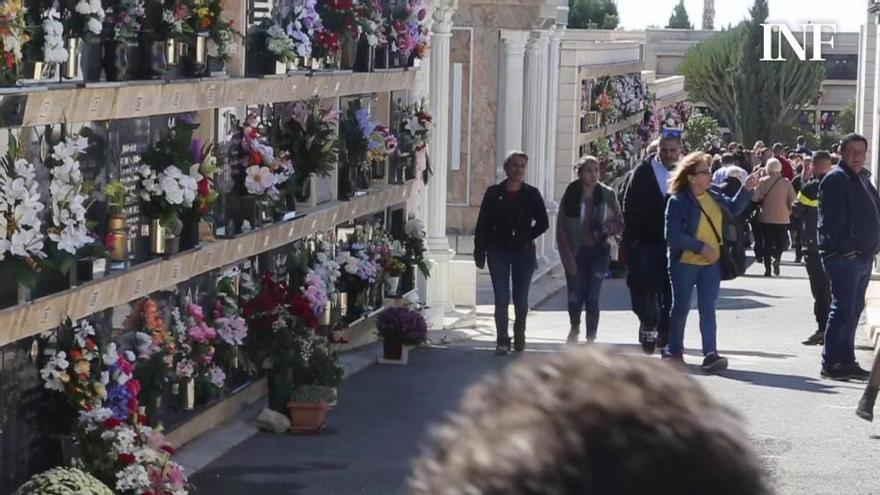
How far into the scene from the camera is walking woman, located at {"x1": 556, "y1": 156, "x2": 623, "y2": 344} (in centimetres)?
1566

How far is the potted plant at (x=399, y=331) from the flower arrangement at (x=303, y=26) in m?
2.34

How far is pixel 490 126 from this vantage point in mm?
23797

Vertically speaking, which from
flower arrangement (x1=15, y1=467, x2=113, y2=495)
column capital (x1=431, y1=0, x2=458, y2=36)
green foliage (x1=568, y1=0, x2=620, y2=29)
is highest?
green foliage (x1=568, y1=0, x2=620, y2=29)

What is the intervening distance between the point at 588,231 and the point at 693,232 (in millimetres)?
1759

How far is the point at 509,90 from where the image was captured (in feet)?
77.9

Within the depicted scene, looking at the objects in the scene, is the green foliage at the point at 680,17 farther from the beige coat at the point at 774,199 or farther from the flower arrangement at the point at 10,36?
the flower arrangement at the point at 10,36

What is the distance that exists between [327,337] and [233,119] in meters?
1.74

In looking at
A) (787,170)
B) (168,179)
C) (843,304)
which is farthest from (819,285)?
(787,170)

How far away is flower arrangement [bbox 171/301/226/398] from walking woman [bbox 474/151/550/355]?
4.70 metres

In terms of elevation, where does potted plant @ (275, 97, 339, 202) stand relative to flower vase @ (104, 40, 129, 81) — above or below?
below

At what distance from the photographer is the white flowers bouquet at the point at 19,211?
7.93 metres

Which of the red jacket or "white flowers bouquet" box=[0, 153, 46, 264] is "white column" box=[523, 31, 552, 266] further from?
"white flowers bouquet" box=[0, 153, 46, 264]

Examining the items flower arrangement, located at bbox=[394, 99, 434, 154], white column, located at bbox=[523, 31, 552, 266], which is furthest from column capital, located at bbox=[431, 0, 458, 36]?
white column, located at bbox=[523, 31, 552, 266]

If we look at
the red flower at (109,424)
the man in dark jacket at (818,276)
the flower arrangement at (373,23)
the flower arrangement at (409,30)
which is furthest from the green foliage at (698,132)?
the red flower at (109,424)
